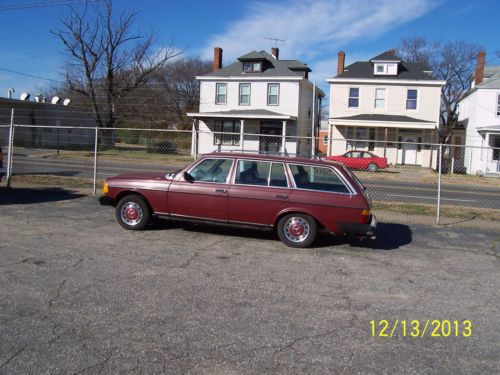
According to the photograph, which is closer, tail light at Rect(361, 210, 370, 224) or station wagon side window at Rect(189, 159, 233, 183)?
tail light at Rect(361, 210, 370, 224)

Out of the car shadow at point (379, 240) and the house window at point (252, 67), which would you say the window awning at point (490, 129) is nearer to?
the house window at point (252, 67)

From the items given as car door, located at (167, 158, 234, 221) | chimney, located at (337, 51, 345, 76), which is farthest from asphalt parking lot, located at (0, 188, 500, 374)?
chimney, located at (337, 51, 345, 76)

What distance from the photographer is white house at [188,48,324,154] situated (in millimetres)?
34875

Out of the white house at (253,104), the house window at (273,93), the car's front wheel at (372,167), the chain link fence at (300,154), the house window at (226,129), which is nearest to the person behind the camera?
the chain link fence at (300,154)

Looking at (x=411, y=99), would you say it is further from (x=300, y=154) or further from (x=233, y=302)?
(x=233, y=302)

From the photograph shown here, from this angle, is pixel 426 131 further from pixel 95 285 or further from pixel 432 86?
pixel 95 285

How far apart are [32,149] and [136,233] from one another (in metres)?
27.9

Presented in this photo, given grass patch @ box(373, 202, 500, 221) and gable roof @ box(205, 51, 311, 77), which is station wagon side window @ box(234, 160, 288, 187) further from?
gable roof @ box(205, 51, 311, 77)

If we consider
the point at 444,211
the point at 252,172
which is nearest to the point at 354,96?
the point at 444,211

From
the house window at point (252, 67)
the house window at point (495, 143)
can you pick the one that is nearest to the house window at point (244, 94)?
the house window at point (252, 67)

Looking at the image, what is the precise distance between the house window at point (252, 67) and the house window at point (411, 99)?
35.5ft

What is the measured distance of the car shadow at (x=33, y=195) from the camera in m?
11.2

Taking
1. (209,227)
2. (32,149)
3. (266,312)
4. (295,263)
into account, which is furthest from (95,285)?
(32,149)
